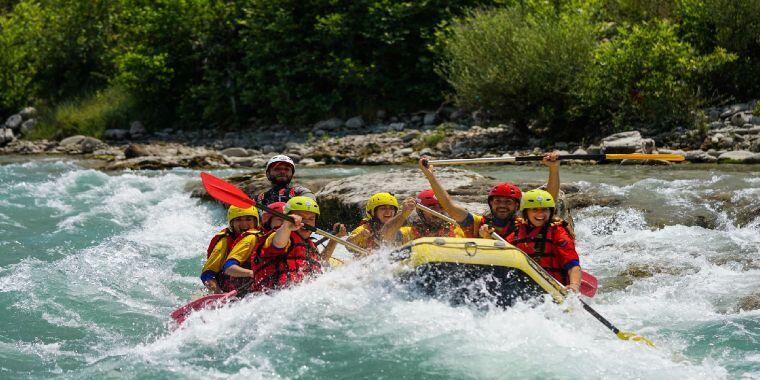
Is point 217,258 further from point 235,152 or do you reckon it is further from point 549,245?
point 235,152

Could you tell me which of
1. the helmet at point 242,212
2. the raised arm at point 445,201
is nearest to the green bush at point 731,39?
the raised arm at point 445,201

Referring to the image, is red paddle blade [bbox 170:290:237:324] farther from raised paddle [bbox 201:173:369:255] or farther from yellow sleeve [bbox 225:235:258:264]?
raised paddle [bbox 201:173:369:255]

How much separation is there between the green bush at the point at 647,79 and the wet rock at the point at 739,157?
1.91 metres

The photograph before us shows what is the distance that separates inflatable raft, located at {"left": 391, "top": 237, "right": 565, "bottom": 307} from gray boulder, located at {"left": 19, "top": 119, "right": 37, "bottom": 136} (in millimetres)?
21621

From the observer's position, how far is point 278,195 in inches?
298

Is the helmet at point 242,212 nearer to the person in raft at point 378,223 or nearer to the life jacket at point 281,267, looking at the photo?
the life jacket at point 281,267

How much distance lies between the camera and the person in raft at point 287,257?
19.7ft

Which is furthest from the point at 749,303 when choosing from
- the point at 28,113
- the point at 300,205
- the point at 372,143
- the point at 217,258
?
the point at 28,113

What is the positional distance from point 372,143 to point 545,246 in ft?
39.7

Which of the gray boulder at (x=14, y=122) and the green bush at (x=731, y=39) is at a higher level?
the green bush at (x=731, y=39)

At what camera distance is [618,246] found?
8.49 metres

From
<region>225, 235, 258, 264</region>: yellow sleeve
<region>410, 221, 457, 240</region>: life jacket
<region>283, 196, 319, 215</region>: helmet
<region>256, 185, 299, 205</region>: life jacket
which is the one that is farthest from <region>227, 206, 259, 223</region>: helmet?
<region>410, 221, 457, 240</region>: life jacket

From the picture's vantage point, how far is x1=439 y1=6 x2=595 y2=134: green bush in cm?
1542

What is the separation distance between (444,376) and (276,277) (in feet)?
5.87
